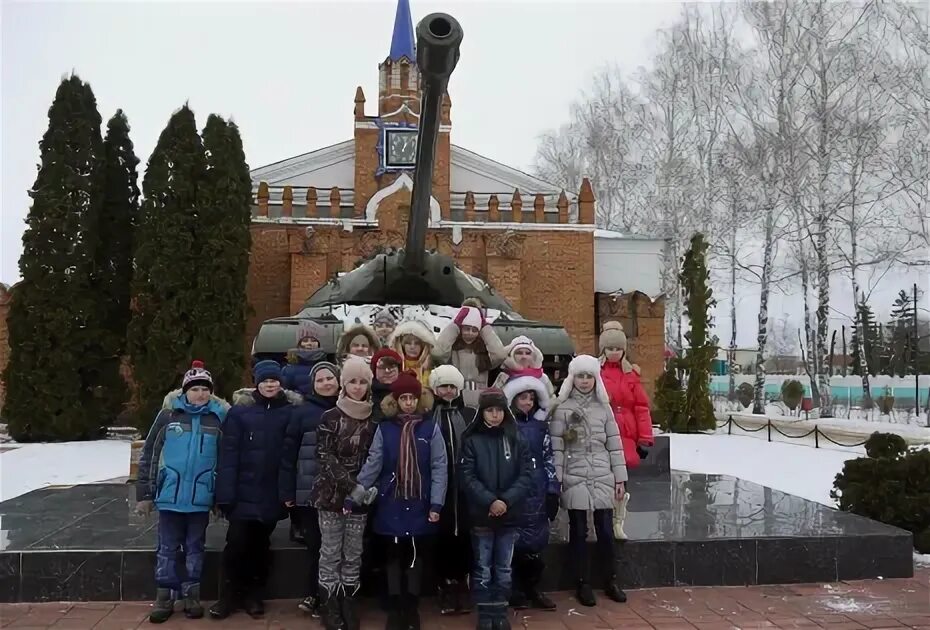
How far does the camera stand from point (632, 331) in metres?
20.4

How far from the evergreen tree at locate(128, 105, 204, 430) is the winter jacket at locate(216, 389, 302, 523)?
12029 mm

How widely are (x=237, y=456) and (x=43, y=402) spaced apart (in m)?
12.9

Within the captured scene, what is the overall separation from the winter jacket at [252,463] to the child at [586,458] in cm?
156

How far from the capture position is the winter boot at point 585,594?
14.7 ft

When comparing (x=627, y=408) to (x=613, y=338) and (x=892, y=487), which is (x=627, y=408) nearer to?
(x=613, y=338)

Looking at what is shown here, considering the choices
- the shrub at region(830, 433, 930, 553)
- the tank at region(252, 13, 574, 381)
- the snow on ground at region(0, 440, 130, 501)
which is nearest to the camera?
the shrub at region(830, 433, 930, 553)

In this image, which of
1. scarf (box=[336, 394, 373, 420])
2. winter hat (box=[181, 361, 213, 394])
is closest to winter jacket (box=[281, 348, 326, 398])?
winter hat (box=[181, 361, 213, 394])

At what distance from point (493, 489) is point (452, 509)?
396 mm

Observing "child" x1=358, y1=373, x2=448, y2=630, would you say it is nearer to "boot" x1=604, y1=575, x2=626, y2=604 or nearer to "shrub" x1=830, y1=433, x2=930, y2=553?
"boot" x1=604, y1=575, x2=626, y2=604

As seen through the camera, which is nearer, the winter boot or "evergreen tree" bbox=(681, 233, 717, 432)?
the winter boot

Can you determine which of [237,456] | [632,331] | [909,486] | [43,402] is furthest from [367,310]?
[632,331]

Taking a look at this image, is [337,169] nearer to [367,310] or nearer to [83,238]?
[83,238]

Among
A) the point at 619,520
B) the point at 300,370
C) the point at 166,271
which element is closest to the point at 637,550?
the point at 619,520

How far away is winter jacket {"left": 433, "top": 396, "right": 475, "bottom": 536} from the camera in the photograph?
4.12 metres
